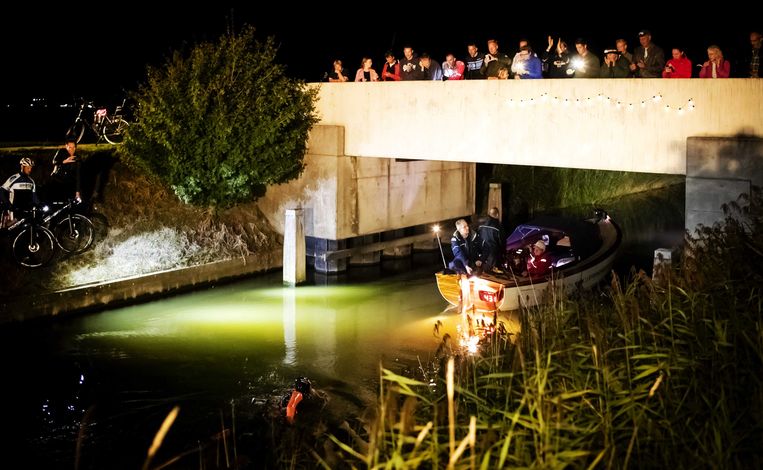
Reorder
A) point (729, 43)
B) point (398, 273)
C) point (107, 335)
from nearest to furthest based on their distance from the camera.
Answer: point (107, 335)
point (398, 273)
point (729, 43)

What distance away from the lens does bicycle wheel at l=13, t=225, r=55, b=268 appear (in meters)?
17.6

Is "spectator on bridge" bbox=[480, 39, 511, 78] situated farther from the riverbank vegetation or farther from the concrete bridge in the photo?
the riverbank vegetation

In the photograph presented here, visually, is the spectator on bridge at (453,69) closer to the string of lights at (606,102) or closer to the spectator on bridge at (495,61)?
the spectator on bridge at (495,61)

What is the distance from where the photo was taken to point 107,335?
16.6 m

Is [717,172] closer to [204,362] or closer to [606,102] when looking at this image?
[606,102]

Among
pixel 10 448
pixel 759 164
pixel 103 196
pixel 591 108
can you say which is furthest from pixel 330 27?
pixel 10 448

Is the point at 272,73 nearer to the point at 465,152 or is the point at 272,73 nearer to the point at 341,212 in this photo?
the point at 341,212

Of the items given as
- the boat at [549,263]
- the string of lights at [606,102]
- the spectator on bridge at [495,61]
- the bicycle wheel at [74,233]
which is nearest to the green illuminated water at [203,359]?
the boat at [549,263]

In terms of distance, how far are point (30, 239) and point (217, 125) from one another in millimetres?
4889

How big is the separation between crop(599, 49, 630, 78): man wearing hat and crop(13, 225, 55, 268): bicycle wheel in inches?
446

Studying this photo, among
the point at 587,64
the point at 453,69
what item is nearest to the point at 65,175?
the point at 453,69

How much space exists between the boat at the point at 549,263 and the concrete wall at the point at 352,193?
3.75 metres

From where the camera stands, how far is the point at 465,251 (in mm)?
17016

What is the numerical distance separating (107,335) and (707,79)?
11.6 metres
